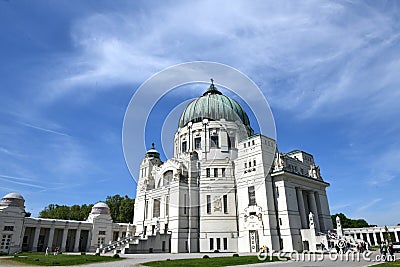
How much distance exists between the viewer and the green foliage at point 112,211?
262ft

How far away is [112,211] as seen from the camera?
82000 mm

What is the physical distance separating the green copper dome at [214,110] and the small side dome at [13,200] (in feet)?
118

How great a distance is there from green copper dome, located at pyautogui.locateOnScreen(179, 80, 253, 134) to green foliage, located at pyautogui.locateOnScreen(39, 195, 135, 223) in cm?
3165

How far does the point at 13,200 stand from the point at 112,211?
36.9m

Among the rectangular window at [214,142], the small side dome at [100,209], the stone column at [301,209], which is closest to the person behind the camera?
the stone column at [301,209]

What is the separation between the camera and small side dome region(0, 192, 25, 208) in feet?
154

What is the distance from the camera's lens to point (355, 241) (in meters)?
41.6

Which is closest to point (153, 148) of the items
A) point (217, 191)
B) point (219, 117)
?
point (219, 117)

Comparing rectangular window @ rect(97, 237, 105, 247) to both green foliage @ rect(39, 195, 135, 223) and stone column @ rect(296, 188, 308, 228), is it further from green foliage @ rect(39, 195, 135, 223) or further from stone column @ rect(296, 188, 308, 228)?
stone column @ rect(296, 188, 308, 228)

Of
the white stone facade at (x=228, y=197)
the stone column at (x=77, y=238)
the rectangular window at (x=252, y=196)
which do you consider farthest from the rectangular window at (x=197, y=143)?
the stone column at (x=77, y=238)

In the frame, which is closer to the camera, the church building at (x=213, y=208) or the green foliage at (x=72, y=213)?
the church building at (x=213, y=208)

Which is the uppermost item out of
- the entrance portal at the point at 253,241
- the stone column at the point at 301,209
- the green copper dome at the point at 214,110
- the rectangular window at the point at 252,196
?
the green copper dome at the point at 214,110

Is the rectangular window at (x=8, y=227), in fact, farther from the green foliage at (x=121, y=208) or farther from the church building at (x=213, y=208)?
the green foliage at (x=121, y=208)

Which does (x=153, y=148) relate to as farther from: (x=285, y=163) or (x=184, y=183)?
(x=285, y=163)
